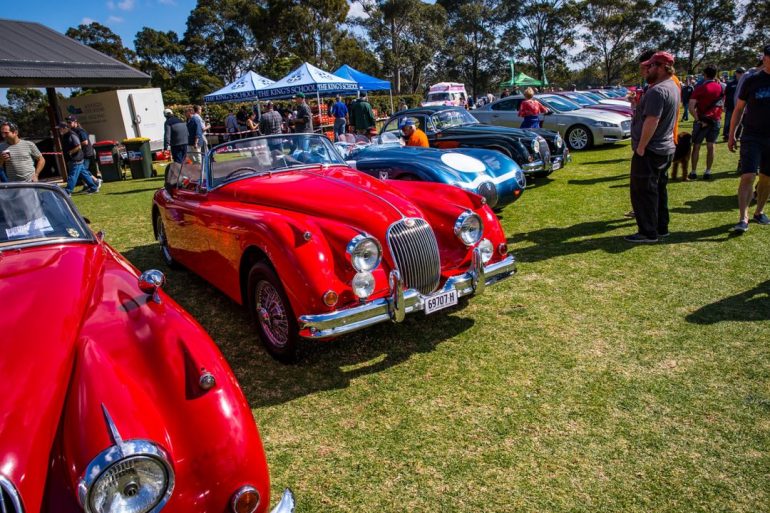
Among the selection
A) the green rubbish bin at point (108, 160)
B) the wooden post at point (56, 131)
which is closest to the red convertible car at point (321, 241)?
the green rubbish bin at point (108, 160)

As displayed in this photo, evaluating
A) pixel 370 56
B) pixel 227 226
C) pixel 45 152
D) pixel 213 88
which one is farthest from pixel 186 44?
pixel 227 226

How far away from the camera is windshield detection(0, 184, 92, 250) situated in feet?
9.92

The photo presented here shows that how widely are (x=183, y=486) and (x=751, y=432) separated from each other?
290 cm

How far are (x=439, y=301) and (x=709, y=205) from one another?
226 inches

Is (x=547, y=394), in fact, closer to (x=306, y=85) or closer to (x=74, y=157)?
(x=74, y=157)

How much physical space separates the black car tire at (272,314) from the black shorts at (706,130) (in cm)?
842

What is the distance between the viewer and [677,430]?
9.11 feet

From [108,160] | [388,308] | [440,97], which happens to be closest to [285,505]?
[388,308]

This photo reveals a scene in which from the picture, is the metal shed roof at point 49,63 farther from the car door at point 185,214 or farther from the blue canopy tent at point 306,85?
the car door at point 185,214

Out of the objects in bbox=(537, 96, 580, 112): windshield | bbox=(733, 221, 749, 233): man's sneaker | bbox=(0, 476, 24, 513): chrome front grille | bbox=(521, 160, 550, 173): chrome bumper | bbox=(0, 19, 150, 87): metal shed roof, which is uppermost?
bbox=(0, 19, 150, 87): metal shed roof

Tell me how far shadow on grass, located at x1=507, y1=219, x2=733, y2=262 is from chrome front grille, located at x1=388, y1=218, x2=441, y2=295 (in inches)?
84.5

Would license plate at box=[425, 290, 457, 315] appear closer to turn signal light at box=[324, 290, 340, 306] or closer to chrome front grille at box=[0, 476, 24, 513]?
turn signal light at box=[324, 290, 340, 306]

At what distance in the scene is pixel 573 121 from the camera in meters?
14.1

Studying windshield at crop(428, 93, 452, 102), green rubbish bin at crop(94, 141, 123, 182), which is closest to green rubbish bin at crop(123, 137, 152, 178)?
green rubbish bin at crop(94, 141, 123, 182)
